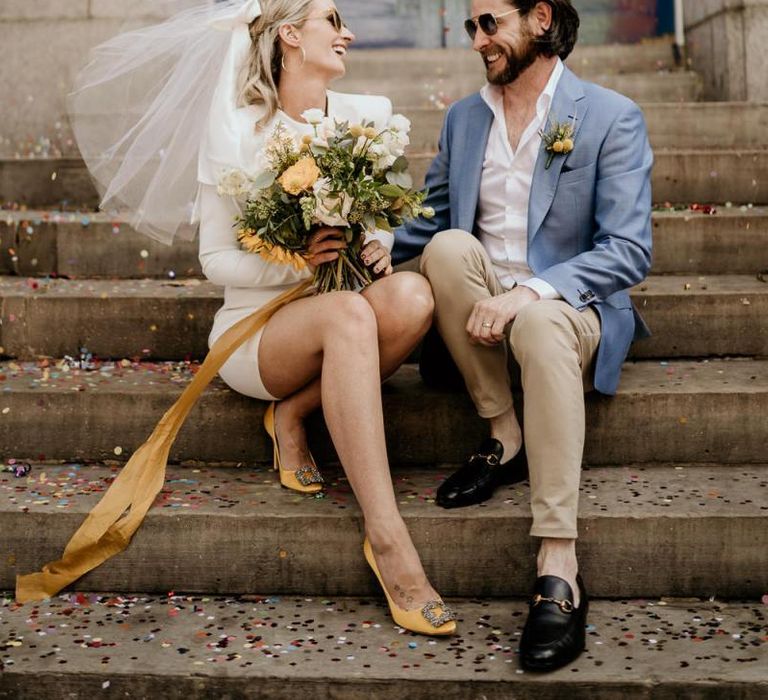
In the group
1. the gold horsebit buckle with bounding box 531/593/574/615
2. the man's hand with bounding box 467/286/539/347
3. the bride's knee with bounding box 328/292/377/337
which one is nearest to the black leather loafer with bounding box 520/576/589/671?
the gold horsebit buckle with bounding box 531/593/574/615

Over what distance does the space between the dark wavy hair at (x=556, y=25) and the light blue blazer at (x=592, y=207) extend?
9cm

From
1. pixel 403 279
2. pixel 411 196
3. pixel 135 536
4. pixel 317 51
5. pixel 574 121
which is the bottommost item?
pixel 135 536

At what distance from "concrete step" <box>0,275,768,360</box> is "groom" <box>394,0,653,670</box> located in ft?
1.26

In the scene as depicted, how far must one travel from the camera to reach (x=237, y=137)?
3131mm

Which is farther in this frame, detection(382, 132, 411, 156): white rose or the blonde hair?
the blonde hair

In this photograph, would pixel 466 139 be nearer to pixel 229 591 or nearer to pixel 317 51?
pixel 317 51

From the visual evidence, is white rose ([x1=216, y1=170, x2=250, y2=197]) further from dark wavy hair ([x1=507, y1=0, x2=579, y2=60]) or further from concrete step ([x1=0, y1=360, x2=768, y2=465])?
dark wavy hair ([x1=507, y1=0, x2=579, y2=60])

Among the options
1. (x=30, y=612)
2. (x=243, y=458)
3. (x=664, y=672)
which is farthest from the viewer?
(x=243, y=458)

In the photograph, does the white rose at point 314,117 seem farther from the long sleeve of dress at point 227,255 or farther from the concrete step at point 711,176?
the concrete step at point 711,176

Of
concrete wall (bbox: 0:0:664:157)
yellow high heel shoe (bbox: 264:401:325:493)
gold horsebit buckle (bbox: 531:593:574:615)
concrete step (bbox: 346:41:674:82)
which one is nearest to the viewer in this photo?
gold horsebit buckle (bbox: 531:593:574:615)

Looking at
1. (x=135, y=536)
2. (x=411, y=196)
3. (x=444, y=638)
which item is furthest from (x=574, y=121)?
(x=135, y=536)

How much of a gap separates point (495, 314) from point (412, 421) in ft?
1.77

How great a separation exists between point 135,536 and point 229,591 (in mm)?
297

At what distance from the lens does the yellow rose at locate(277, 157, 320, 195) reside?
278cm
